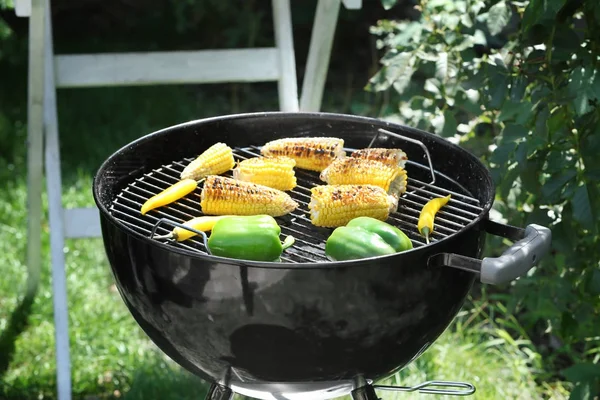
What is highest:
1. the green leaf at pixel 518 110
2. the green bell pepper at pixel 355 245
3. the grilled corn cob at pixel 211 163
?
the green leaf at pixel 518 110

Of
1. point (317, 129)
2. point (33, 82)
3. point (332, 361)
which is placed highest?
point (33, 82)

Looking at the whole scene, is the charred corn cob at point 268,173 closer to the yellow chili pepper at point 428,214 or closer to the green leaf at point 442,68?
the yellow chili pepper at point 428,214

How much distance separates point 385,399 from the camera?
2791 mm

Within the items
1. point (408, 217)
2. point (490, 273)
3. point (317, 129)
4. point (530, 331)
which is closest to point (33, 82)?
point (317, 129)

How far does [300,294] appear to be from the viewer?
160cm

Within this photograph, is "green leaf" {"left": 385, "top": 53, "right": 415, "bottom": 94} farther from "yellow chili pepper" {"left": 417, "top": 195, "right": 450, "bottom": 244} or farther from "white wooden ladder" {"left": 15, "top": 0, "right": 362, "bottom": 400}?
"yellow chili pepper" {"left": 417, "top": 195, "right": 450, "bottom": 244}

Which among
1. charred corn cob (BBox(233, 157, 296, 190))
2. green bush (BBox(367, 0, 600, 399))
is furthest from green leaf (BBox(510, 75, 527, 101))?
charred corn cob (BBox(233, 157, 296, 190))

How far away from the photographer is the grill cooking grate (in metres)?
1.88

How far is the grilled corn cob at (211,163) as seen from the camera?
2115 mm

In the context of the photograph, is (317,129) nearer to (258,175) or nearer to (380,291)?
(258,175)

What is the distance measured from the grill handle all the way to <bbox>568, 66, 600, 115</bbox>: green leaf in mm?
414

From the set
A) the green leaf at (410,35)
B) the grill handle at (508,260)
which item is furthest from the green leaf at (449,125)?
the grill handle at (508,260)

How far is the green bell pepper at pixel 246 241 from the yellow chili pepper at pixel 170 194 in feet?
0.91

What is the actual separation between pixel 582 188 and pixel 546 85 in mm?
319
